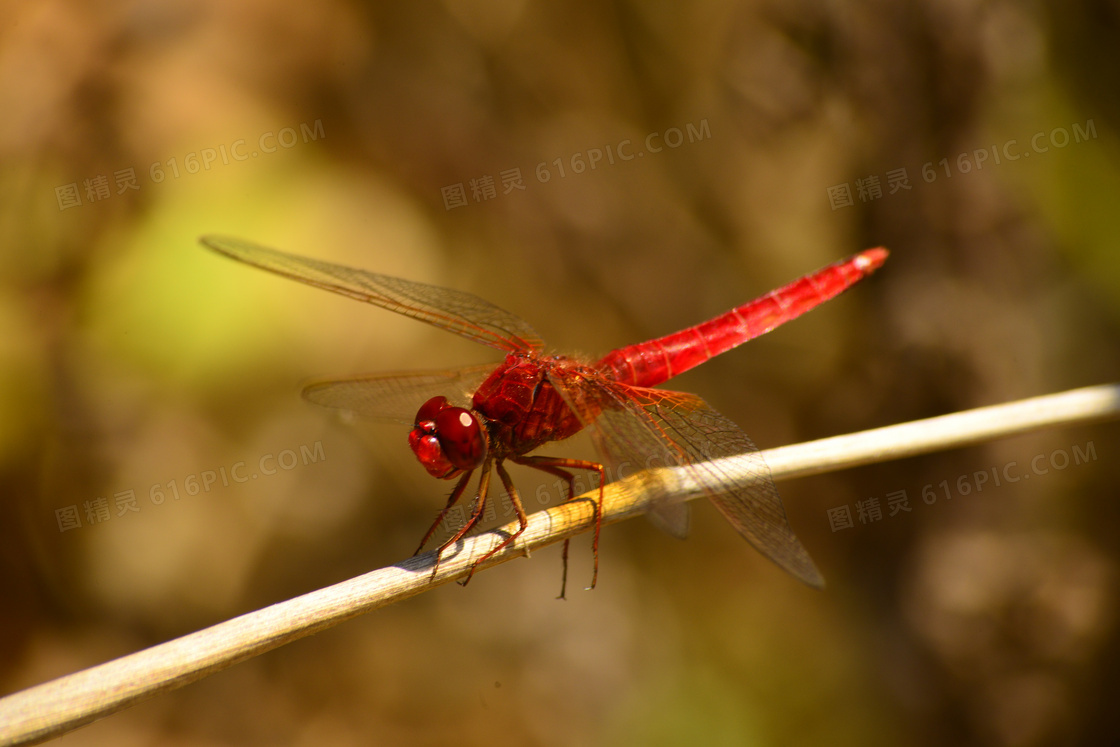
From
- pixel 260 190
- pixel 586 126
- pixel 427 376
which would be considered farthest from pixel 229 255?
pixel 586 126

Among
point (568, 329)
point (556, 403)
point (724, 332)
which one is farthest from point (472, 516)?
point (568, 329)

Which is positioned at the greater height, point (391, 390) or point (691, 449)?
point (391, 390)

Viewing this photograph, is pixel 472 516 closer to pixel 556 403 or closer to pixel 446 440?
pixel 446 440

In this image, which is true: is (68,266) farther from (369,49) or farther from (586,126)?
(586,126)

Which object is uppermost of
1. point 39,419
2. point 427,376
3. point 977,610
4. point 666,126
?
point 666,126
